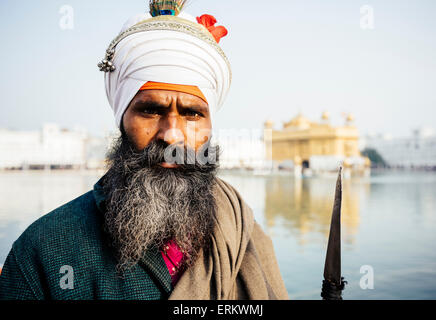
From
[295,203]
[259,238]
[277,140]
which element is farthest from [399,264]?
[277,140]

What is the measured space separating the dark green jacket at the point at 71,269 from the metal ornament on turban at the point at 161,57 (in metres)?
0.30

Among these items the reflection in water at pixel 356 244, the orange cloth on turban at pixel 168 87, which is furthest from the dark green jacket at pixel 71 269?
the reflection in water at pixel 356 244

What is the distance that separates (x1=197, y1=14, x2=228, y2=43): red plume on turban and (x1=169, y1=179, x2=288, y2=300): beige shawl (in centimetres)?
39

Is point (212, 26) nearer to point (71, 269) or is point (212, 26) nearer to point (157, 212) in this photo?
point (157, 212)

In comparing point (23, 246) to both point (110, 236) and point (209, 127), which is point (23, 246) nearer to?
point (110, 236)

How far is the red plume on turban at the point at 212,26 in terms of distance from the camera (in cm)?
98

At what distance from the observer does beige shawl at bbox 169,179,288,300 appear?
0.78 meters

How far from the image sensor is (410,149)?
162 feet

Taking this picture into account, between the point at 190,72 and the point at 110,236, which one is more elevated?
the point at 190,72

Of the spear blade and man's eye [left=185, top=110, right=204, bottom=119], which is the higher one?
man's eye [left=185, top=110, right=204, bottom=119]

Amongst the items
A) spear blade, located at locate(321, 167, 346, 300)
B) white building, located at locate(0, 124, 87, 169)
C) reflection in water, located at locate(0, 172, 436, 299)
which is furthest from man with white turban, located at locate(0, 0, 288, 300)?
white building, located at locate(0, 124, 87, 169)

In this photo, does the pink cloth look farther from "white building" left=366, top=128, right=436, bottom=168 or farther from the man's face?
"white building" left=366, top=128, right=436, bottom=168
